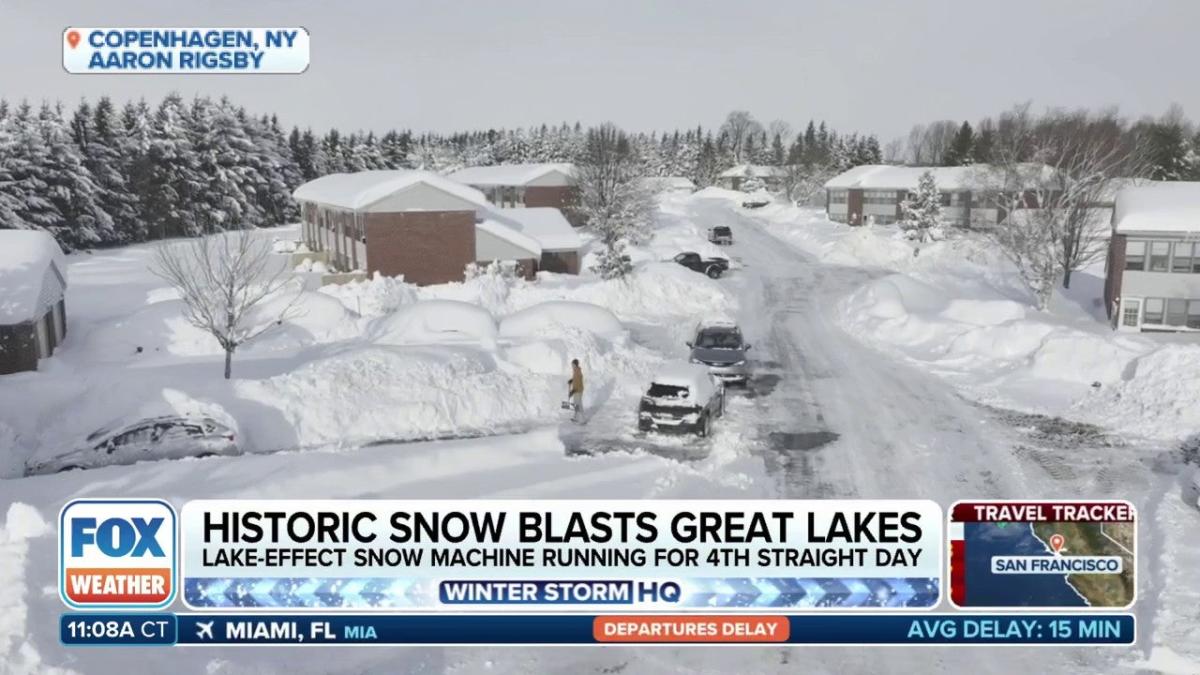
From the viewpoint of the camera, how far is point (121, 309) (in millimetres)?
39688

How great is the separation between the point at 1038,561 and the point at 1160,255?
29.4 metres

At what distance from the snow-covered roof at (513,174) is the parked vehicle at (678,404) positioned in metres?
47.5

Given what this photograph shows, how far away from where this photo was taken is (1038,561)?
9.60 m

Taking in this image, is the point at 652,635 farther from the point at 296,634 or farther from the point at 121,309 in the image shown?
the point at 121,309

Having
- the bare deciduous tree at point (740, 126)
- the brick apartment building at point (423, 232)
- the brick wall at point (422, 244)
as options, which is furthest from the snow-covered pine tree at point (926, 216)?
the bare deciduous tree at point (740, 126)

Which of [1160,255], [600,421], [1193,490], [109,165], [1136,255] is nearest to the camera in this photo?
[1193,490]

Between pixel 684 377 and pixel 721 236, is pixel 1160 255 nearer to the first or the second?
pixel 684 377

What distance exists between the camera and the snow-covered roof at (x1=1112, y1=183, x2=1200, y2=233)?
1278 inches

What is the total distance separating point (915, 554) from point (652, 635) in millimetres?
3117

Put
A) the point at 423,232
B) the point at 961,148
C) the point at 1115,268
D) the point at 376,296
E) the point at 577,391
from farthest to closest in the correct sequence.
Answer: the point at 961,148 → the point at 423,232 → the point at 376,296 → the point at 1115,268 → the point at 577,391

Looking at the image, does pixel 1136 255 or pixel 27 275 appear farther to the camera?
pixel 1136 255

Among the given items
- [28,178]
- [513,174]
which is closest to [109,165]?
[28,178]

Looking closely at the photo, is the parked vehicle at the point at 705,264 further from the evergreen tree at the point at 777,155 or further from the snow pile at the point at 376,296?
the evergreen tree at the point at 777,155

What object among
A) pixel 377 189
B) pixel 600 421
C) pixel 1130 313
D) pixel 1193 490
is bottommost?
pixel 600 421
